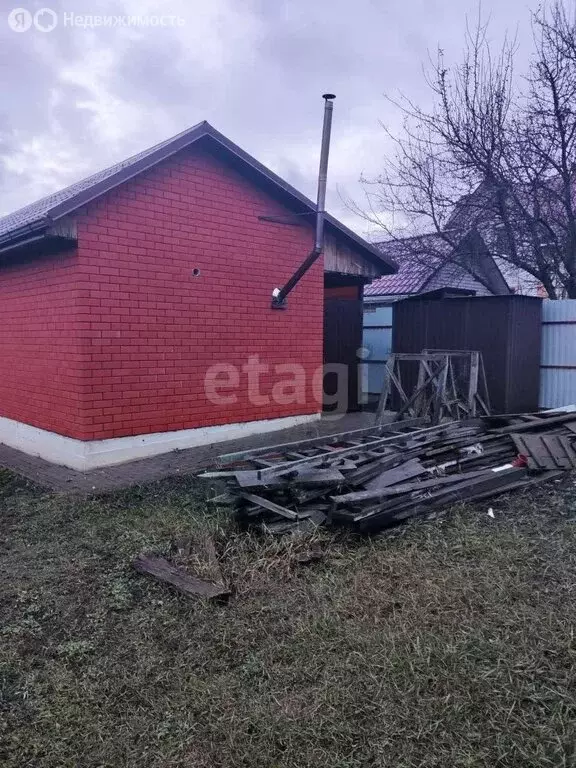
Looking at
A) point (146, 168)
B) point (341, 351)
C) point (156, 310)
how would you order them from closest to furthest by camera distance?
point (146, 168) < point (156, 310) < point (341, 351)

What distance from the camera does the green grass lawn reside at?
2312 mm

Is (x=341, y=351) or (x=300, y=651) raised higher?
(x=341, y=351)

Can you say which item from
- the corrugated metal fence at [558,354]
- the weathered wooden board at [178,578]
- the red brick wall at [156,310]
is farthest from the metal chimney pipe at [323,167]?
the weathered wooden board at [178,578]

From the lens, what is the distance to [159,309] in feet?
22.9

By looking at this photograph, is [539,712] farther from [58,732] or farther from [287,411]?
[287,411]

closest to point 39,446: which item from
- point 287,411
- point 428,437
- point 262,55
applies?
point 287,411

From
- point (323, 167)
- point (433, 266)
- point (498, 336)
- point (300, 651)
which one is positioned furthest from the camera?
point (433, 266)

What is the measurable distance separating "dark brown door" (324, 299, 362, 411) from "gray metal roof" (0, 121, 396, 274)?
1.69m

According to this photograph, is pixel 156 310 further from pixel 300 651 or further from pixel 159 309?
pixel 300 651

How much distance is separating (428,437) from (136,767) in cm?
475

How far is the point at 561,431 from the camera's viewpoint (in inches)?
260

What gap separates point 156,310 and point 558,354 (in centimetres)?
703

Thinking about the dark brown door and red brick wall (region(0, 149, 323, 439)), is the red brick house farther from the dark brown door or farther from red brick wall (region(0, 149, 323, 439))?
the dark brown door

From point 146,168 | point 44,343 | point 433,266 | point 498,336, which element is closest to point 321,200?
point 146,168
